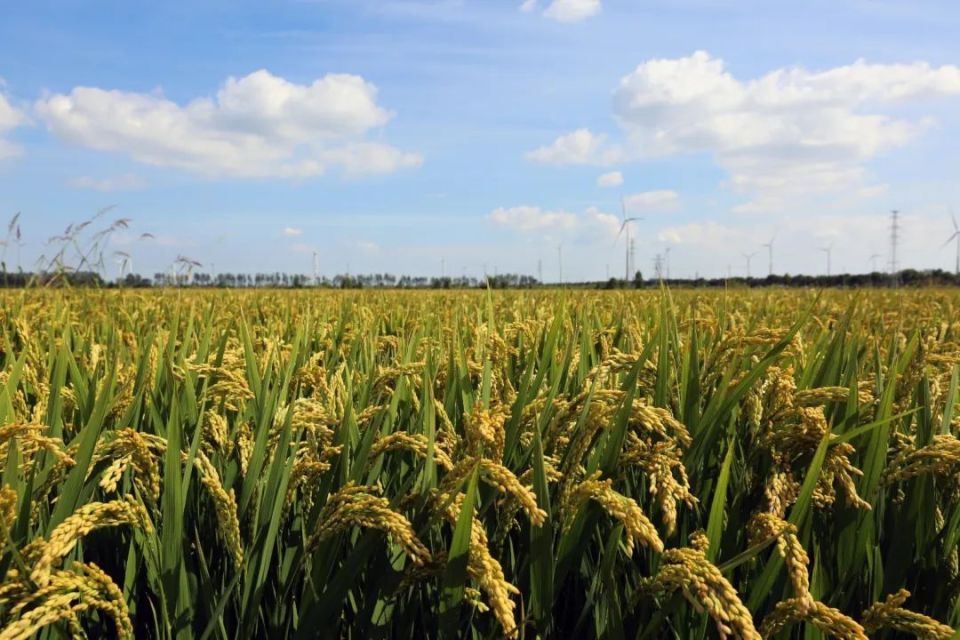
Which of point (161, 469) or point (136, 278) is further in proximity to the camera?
point (136, 278)

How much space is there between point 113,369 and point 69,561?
498 millimetres

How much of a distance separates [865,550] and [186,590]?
1399 mm

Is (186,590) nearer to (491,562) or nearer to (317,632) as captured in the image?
(317,632)

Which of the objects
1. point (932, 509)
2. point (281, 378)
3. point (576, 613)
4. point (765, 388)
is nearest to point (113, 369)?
point (281, 378)

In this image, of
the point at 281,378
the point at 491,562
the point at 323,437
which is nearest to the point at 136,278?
the point at 281,378

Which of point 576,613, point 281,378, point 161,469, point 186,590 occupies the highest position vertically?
point 281,378

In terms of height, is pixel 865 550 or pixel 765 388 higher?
pixel 765 388

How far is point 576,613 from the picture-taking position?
156 cm

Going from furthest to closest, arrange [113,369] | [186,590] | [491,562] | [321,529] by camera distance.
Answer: [113,369]
[186,590]
[321,529]
[491,562]

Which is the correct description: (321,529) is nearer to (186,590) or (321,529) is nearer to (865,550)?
(186,590)

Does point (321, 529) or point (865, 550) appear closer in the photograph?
point (321, 529)

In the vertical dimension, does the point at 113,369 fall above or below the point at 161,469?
above

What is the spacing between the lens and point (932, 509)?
1.56 m

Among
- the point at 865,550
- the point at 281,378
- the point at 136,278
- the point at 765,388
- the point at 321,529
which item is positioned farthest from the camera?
the point at 136,278
